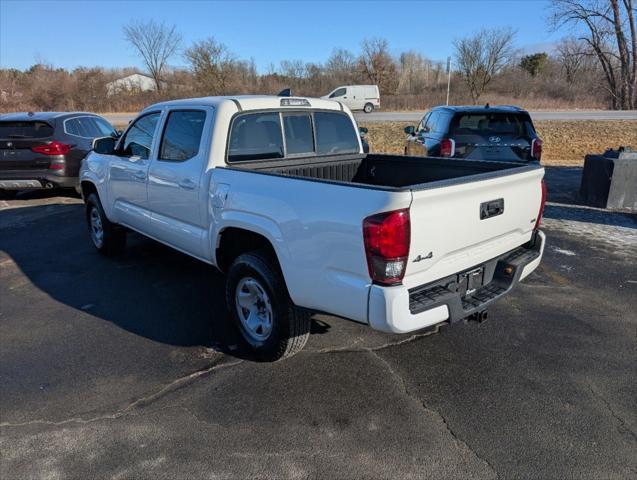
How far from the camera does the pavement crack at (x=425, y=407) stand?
258 cm

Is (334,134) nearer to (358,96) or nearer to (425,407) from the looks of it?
(425,407)

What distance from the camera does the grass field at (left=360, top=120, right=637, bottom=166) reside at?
16609 mm

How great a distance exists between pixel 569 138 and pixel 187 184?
60.5ft

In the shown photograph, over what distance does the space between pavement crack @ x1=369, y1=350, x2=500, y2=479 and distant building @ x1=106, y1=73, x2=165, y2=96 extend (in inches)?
1871

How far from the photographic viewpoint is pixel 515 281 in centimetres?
343

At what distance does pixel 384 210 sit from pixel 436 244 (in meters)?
0.46

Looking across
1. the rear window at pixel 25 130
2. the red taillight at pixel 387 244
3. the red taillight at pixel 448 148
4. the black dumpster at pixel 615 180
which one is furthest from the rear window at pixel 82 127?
the black dumpster at pixel 615 180

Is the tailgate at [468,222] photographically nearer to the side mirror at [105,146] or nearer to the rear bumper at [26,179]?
the side mirror at [105,146]

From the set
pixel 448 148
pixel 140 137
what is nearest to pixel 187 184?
pixel 140 137

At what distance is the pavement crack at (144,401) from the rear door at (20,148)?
24.9 feet

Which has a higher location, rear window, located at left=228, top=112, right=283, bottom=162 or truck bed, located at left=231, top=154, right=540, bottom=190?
rear window, located at left=228, top=112, right=283, bottom=162

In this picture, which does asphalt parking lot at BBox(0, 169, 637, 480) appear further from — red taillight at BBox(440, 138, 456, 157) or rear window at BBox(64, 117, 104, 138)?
rear window at BBox(64, 117, 104, 138)

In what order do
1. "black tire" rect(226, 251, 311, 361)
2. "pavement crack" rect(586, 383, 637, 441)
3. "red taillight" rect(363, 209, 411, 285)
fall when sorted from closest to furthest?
"red taillight" rect(363, 209, 411, 285) → "pavement crack" rect(586, 383, 637, 441) → "black tire" rect(226, 251, 311, 361)

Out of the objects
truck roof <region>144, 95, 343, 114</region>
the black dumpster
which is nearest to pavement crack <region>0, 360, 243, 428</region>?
truck roof <region>144, 95, 343, 114</region>
